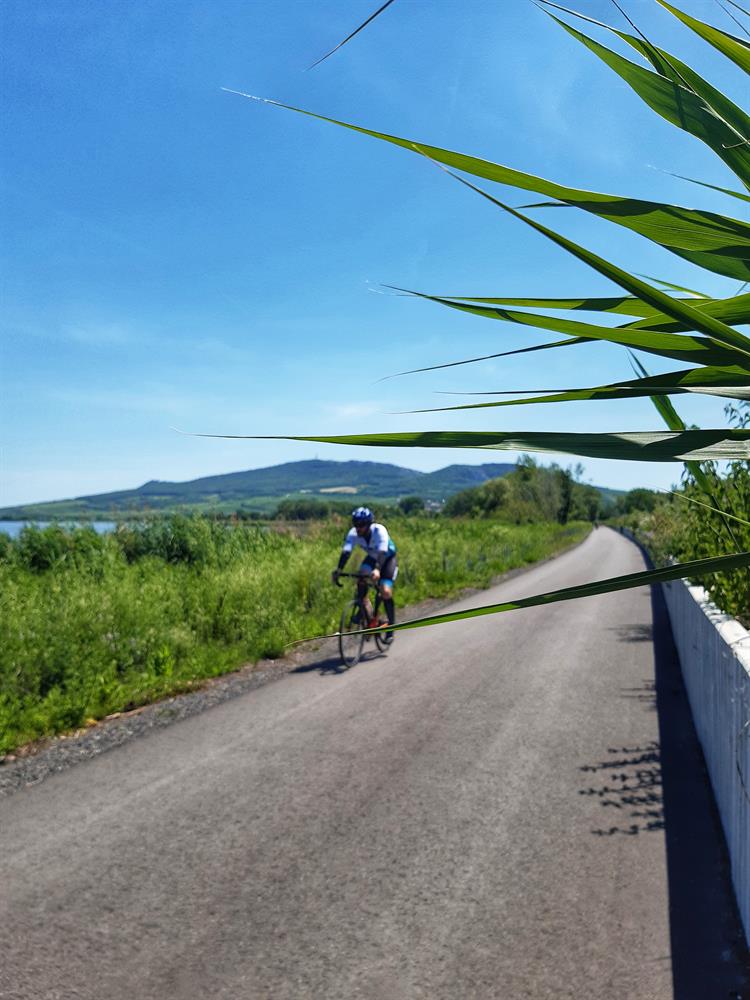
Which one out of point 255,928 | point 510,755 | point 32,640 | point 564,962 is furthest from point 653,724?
point 32,640

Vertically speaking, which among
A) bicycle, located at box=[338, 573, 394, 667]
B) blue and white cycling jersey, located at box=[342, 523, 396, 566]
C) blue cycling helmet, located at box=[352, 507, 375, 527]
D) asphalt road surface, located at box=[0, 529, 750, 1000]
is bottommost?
asphalt road surface, located at box=[0, 529, 750, 1000]

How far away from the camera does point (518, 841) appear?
183 inches

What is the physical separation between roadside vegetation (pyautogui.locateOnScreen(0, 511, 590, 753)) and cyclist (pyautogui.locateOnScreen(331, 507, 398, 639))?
1.25 m

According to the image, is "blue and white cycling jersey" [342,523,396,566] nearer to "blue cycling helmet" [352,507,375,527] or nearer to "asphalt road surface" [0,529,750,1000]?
"blue cycling helmet" [352,507,375,527]

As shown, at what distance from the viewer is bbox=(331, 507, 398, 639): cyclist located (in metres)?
10.4

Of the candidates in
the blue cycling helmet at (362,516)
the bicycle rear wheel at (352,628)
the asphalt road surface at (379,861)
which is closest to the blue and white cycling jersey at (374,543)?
the blue cycling helmet at (362,516)

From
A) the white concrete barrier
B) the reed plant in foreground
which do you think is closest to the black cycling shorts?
the white concrete barrier

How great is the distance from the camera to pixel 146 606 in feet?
32.6

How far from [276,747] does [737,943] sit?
392 cm

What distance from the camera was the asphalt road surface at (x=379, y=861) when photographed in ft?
11.0

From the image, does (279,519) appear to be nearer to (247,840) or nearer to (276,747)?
(276,747)

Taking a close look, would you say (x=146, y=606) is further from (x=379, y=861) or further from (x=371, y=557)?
(x=379, y=861)

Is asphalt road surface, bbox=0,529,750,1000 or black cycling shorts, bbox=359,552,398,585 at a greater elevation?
black cycling shorts, bbox=359,552,398,585

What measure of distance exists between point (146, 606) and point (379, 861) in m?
6.35
